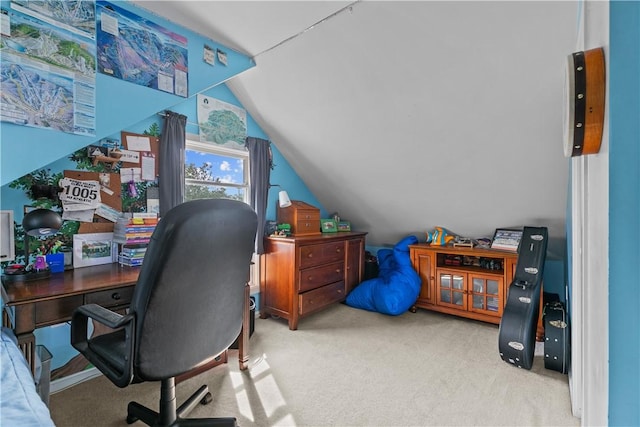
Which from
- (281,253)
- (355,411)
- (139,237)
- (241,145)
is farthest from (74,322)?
(241,145)

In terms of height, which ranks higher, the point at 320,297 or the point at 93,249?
the point at 93,249

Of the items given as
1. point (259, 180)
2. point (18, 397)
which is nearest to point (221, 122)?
point (259, 180)

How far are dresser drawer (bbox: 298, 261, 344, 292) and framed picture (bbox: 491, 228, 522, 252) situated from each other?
1637 mm

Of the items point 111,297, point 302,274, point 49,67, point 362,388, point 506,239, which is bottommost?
point 362,388

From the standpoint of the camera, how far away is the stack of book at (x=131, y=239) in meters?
1.92

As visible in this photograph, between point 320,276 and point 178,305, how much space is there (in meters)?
2.03

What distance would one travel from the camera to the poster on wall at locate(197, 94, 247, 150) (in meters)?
2.66

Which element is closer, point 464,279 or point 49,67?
point 49,67

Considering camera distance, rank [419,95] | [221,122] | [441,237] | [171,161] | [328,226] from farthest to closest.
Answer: [328,226] < [441,237] < [221,122] < [171,161] < [419,95]

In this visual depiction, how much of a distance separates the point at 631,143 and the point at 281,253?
268cm

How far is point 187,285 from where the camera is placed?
1.19 m

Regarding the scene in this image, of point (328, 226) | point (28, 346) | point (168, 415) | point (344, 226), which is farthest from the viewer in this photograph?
point (344, 226)

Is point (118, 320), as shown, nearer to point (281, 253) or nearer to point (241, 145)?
point (281, 253)

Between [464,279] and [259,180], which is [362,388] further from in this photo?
[259,180]
